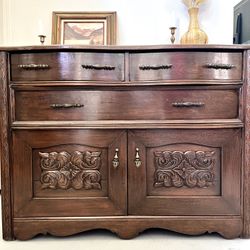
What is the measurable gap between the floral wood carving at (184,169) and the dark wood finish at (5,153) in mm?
704

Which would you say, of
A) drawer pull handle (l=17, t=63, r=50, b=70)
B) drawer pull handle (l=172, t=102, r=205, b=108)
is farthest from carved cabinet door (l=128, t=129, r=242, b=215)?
drawer pull handle (l=17, t=63, r=50, b=70)

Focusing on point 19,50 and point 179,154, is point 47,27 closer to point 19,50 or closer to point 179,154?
point 19,50

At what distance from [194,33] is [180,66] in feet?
1.58

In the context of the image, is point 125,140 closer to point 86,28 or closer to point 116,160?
point 116,160

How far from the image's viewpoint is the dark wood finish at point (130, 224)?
1.36m

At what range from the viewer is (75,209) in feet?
4.48

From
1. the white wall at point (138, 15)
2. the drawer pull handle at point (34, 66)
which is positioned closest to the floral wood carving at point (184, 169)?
the drawer pull handle at point (34, 66)

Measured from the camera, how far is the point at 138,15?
1790 millimetres

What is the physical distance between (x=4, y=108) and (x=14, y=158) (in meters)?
0.24

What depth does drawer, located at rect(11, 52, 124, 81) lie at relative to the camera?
1.32m

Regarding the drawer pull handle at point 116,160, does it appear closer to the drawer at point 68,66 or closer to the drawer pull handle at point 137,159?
the drawer pull handle at point 137,159

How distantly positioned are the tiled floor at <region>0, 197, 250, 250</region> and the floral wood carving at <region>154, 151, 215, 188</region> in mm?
265
